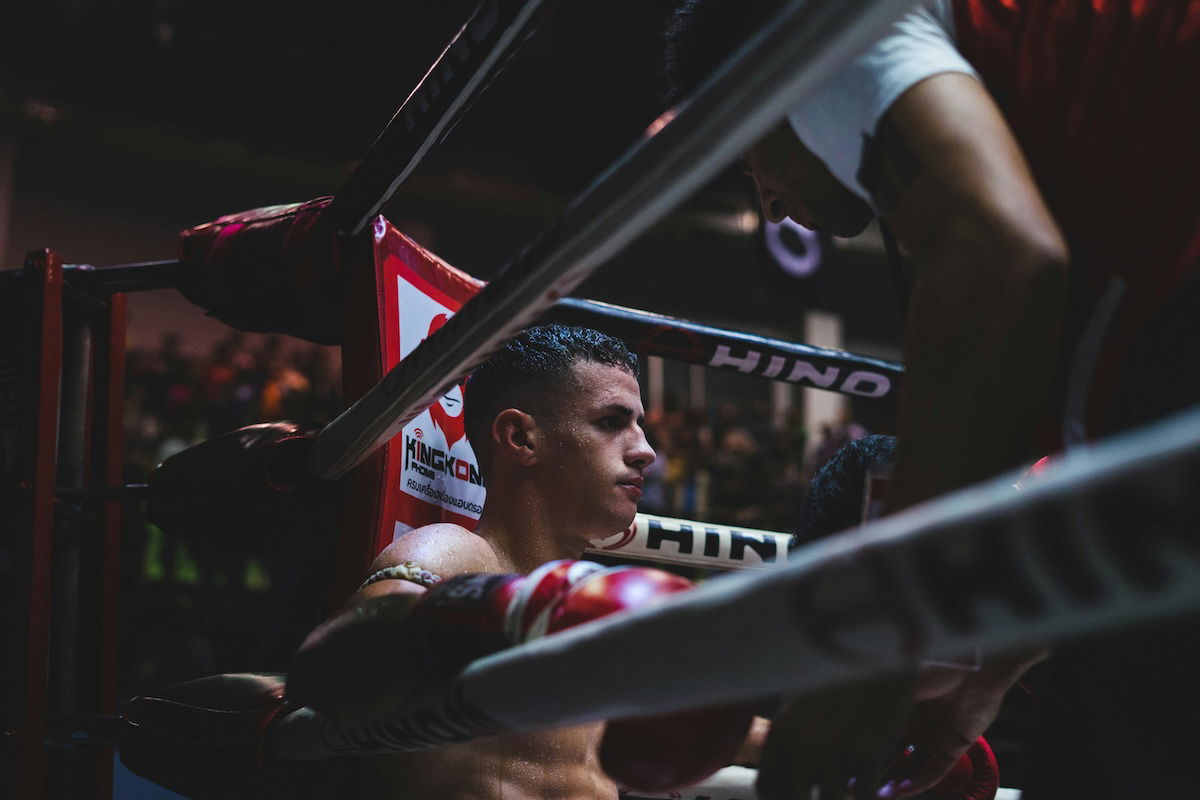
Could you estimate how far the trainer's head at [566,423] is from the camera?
1566 millimetres

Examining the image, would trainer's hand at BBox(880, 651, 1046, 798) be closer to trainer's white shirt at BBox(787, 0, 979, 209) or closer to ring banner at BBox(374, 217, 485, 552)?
trainer's white shirt at BBox(787, 0, 979, 209)

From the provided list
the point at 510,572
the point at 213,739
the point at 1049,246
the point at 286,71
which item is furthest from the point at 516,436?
the point at 286,71

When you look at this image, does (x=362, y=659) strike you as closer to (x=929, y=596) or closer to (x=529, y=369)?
(x=929, y=596)

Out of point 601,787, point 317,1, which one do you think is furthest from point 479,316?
point 317,1

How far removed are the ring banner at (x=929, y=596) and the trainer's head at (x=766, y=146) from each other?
33 cm

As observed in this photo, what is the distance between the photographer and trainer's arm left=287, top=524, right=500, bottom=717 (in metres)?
0.91

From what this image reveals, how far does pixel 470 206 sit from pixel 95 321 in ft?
32.0

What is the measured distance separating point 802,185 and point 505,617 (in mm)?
400

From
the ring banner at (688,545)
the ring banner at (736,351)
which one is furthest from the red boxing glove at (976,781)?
the ring banner at (736,351)

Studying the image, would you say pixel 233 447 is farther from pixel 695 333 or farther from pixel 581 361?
pixel 695 333

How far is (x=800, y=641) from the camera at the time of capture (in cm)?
53

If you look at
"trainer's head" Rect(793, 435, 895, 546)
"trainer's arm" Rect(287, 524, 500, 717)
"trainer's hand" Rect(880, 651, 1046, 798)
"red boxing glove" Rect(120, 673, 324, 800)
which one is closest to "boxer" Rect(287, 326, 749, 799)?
"trainer's arm" Rect(287, 524, 500, 717)

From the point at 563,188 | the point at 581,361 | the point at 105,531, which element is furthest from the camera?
the point at 563,188

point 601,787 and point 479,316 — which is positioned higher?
point 479,316
